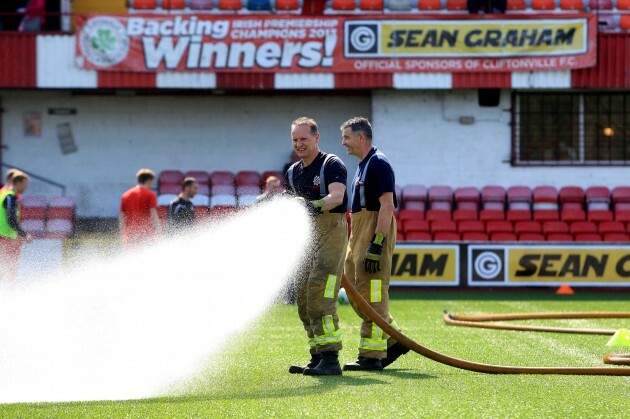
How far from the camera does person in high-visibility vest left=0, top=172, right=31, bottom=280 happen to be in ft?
45.3

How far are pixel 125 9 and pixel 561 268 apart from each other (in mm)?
11180

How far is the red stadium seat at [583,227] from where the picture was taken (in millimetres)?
22219

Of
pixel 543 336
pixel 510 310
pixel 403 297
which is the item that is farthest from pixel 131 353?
pixel 403 297

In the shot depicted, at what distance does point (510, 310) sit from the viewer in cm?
1609

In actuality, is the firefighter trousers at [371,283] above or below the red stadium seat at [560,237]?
above

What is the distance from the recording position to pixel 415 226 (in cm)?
2181

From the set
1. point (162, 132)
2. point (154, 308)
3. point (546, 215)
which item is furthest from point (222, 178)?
point (154, 308)

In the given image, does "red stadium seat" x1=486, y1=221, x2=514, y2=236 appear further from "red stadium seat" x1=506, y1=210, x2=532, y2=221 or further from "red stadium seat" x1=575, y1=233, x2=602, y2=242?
"red stadium seat" x1=575, y1=233, x2=602, y2=242

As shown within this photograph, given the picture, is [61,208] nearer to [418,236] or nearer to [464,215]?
[418,236]

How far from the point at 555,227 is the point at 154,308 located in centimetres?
1407

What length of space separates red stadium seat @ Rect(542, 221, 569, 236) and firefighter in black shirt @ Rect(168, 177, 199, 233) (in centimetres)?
946

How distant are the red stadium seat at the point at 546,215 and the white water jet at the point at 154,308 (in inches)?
549

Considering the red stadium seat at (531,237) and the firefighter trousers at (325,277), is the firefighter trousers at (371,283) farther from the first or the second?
the red stadium seat at (531,237)

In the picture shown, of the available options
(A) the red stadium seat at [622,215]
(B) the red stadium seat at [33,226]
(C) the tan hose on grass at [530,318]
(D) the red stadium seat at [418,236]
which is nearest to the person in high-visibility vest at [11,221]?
(C) the tan hose on grass at [530,318]
